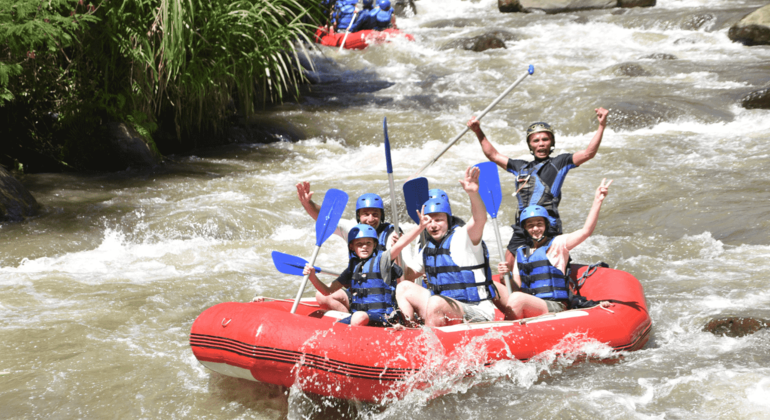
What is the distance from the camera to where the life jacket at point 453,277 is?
3.34 m

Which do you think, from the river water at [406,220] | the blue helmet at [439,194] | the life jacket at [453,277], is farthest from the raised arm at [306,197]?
the river water at [406,220]

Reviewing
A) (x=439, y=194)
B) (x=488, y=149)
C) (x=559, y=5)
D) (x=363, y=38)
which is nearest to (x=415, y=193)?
(x=439, y=194)

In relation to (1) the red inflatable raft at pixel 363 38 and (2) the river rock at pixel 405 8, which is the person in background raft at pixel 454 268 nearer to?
(1) the red inflatable raft at pixel 363 38

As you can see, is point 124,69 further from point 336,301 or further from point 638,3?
point 638,3

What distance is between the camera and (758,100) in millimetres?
8727

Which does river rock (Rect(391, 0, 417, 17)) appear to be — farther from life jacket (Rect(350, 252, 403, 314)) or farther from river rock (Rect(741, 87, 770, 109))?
life jacket (Rect(350, 252, 403, 314))

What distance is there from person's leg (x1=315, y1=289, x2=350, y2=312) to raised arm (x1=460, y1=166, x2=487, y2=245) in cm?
78

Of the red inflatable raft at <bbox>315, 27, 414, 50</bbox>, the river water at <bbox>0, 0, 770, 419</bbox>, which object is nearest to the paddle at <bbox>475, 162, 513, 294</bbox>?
the river water at <bbox>0, 0, 770, 419</bbox>

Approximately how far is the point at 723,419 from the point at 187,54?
19.9ft

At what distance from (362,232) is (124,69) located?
4605mm

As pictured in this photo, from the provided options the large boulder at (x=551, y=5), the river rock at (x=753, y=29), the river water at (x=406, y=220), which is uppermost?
the large boulder at (x=551, y=5)

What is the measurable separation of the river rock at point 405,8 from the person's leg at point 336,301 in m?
16.3

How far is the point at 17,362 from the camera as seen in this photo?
344 cm

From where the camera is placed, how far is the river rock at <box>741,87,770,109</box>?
867cm
